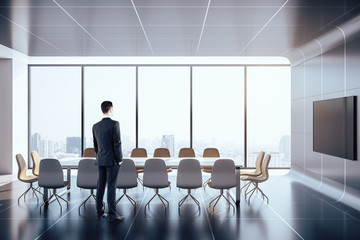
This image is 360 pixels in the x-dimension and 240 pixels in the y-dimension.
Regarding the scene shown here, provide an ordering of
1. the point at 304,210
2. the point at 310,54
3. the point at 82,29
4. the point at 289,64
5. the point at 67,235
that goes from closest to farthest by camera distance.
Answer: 1. the point at 67,235
2. the point at 304,210
3. the point at 82,29
4. the point at 310,54
5. the point at 289,64

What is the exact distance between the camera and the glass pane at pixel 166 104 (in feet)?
A: 29.6

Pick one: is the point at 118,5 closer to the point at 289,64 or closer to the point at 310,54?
the point at 310,54

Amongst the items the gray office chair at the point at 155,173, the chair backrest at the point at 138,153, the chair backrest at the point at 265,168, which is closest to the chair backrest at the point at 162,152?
the chair backrest at the point at 138,153

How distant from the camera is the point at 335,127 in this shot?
5938 millimetres

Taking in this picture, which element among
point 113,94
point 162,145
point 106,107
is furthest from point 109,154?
point 113,94

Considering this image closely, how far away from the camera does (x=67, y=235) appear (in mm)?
3842

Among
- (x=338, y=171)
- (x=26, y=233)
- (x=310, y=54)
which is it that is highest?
(x=310, y=54)

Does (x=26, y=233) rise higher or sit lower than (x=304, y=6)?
lower

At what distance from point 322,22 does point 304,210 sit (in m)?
3.19

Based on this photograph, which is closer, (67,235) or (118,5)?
(67,235)

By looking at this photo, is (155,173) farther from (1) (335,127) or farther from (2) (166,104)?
(2) (166,104)

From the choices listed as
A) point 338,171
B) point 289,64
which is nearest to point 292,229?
Result: point 338,171

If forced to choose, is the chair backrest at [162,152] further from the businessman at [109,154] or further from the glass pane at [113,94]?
the businessman at [109,154]

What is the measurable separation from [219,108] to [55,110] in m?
4.95
